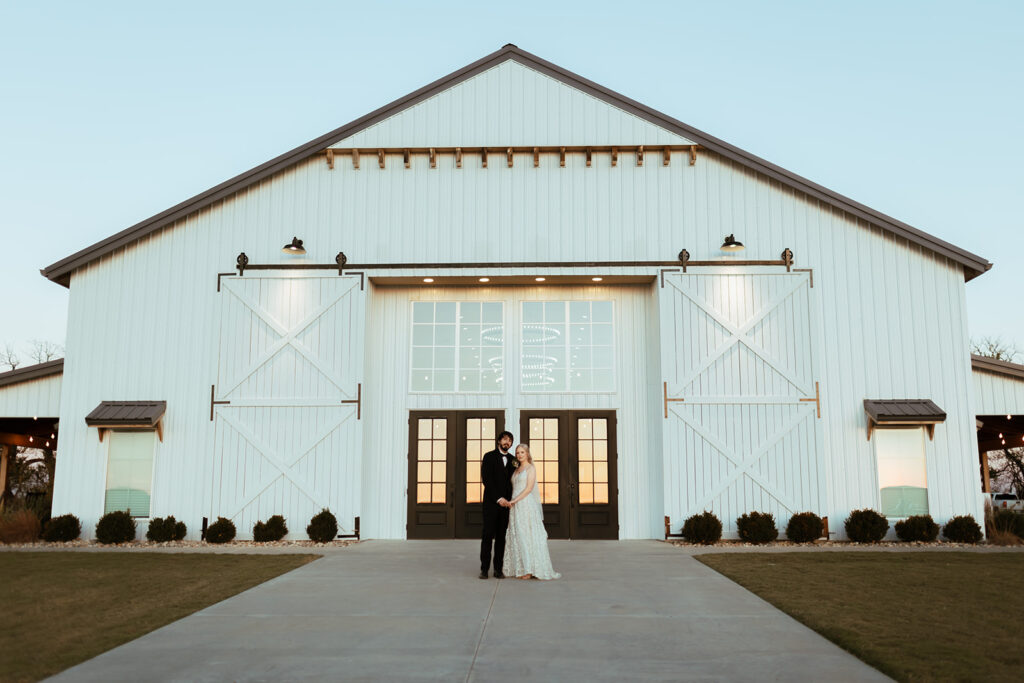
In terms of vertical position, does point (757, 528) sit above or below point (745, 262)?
below

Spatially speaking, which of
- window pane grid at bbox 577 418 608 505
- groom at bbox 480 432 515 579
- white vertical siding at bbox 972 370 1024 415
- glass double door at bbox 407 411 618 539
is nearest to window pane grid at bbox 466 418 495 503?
glass double door at bbox 407 411 618 539

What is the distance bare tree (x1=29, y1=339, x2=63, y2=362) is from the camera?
43.0 m

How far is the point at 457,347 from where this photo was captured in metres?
15.6

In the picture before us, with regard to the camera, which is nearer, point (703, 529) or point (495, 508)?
point (495, 508)

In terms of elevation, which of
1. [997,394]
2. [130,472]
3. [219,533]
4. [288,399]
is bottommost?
[219,533]

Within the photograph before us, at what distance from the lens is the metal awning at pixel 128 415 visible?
14656mm

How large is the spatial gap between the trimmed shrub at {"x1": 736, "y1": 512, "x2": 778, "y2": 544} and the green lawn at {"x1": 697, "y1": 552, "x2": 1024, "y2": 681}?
1.42 meters

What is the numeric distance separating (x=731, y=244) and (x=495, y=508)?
7531mm

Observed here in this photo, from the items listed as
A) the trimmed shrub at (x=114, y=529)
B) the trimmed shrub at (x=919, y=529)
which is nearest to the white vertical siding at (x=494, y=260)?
the trimmed shrub at (x=114, y=529)

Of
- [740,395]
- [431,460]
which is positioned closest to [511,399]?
[431,460]

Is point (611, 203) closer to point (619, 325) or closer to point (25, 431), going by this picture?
point (619, 325)

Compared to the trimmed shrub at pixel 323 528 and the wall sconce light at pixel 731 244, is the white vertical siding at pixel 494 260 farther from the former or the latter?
the trimmed shrub at pixel 323 528

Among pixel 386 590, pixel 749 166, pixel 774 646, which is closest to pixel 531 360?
pixel 749 166

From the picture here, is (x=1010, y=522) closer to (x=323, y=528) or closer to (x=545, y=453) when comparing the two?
(x=545, y=453)
